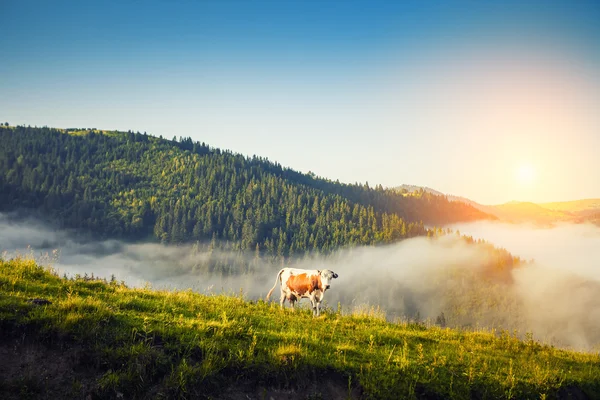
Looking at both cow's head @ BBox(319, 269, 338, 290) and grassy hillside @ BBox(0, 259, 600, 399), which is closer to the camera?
grassy hillside @ BBox(0, 259, 600, 399)

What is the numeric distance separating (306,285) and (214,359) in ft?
32.7

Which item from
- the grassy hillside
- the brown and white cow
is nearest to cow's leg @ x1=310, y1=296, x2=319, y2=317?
the brown and white cow

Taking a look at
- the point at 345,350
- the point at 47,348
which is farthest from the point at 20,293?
the point at 345,350

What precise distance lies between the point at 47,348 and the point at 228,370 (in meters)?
4.21

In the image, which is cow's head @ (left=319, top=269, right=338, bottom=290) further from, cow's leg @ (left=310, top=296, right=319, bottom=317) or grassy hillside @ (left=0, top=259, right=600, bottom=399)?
grassy hillside @ (left=0, top=259, right=600, bottom=399)

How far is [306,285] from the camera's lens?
1783cm

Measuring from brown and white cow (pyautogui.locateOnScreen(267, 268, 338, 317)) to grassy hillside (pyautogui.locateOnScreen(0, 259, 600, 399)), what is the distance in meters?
4.62

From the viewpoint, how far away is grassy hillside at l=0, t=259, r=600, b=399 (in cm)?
730

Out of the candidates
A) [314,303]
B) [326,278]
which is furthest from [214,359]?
[326,278]

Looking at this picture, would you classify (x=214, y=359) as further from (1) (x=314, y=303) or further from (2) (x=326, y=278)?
(2) (x=326, y=278)

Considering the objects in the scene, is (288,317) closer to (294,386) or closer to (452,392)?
(294,386)

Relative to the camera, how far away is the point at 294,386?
8359mm

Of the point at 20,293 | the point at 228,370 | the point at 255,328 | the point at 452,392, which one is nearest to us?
the point at 228,370

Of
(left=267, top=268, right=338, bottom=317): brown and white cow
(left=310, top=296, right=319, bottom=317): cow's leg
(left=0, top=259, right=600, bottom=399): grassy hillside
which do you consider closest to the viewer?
(left=0, top=259, right=600, bottom=399): grassy hillside
